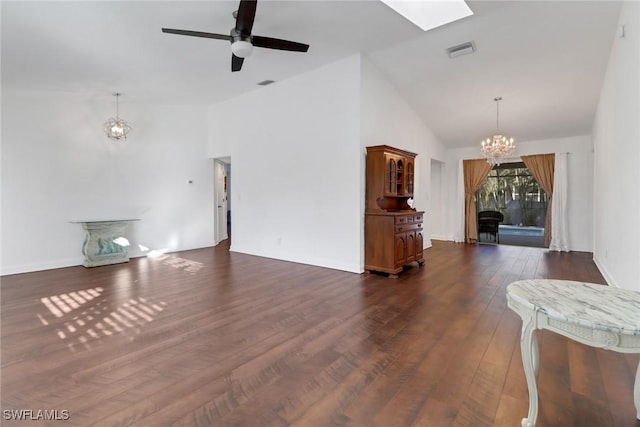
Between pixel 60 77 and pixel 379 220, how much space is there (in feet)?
16.3

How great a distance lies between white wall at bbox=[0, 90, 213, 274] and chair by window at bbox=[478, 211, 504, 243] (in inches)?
281

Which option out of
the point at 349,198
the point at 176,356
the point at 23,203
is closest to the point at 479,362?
the point at 176,356

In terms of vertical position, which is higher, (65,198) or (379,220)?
(65,198)

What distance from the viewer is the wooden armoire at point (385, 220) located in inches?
175

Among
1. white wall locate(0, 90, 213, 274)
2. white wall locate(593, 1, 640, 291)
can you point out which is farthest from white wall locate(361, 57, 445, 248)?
white wall locate(0, 90, 213, 274)

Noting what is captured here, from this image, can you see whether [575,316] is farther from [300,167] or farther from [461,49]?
[300,167]

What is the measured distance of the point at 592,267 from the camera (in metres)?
5.11

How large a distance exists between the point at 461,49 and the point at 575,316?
4.32m

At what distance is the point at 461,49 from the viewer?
14.5 ft

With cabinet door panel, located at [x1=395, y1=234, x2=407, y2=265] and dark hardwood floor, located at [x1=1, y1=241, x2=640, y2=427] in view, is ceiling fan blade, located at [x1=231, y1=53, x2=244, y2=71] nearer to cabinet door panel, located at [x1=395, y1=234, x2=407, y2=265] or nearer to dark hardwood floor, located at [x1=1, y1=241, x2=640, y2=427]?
dark hardwood floor, located at [x1=1, y1=241, x2=640, y2=427]

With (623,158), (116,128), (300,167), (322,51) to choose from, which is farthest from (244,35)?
(623,158)

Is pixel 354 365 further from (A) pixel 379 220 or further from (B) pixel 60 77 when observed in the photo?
(B) pixel 60 77

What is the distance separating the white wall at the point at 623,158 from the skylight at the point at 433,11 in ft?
5.28

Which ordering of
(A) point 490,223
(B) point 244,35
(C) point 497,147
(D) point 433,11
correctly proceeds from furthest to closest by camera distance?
(A) point 490,223, (C) point 497,147, (D) point 433,11, (B) point 244,35
